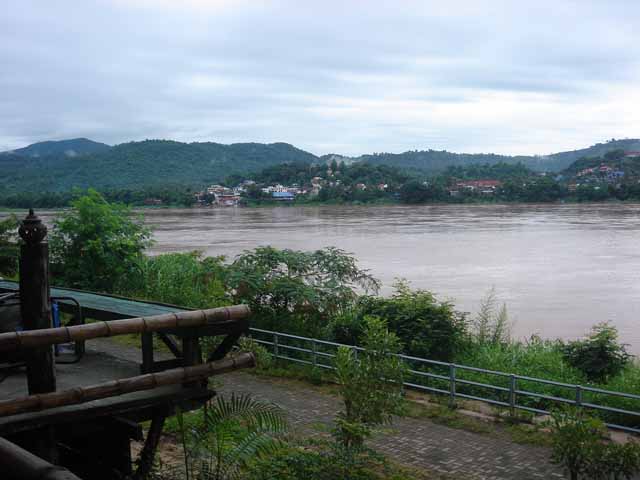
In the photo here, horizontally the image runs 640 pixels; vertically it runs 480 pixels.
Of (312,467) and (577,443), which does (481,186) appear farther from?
(312,467)

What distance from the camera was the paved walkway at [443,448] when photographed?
263 inches

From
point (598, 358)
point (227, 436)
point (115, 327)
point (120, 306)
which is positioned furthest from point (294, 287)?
point (115, 327)

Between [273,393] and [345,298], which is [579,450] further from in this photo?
[345,298]

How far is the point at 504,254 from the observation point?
35.4m

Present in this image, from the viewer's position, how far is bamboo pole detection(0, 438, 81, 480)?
1.92 m

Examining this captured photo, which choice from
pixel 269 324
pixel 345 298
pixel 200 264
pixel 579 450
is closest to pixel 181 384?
pixel 579 450

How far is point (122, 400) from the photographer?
4.14m

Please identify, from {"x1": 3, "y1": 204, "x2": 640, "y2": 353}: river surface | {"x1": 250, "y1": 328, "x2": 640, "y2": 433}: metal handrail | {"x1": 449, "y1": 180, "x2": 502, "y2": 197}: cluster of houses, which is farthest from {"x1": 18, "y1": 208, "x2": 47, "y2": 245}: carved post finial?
{"x1": 449, "y1": 180, "x2": 502, "y2": 197}: cluster of houses

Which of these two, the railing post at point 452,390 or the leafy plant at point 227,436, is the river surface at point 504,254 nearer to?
the railing post at point 452,390

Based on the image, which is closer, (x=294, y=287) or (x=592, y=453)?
(x=592, y=453)

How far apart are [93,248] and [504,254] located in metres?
24.5

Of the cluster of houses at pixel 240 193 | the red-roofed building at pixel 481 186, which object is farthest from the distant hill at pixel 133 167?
the red-roofed building at pixel 481 186

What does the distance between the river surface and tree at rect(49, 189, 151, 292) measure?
33.1 ft

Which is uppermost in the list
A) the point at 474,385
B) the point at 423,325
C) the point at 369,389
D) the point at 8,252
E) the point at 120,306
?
the point at 120,306
